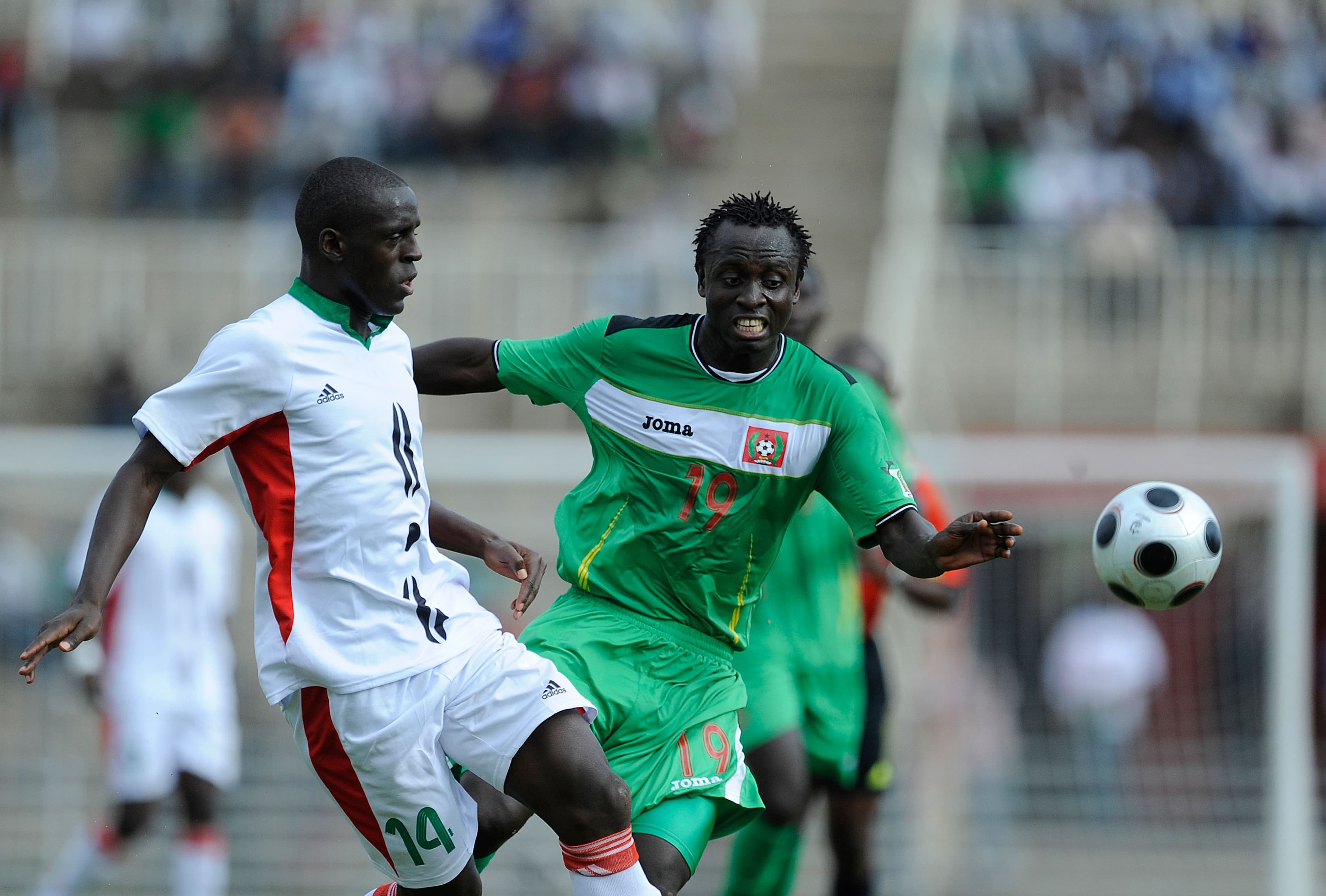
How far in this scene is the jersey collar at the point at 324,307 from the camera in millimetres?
4547

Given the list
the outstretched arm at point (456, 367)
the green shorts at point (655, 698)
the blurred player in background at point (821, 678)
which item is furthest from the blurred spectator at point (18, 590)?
the green shorts at point (655, 698)

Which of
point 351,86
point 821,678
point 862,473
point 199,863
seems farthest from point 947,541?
point 351,86

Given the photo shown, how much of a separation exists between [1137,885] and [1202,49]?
10030mm

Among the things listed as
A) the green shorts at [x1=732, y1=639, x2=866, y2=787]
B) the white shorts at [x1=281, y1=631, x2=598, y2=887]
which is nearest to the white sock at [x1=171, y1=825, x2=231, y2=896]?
the green shorts at [x1=732, y1=639, x2=866, y2=787]

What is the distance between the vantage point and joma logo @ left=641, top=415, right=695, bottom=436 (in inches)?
195

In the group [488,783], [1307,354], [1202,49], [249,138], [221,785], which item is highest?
[1202,49]

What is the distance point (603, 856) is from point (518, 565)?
2.80 ft

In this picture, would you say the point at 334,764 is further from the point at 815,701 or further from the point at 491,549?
the point at 815,701

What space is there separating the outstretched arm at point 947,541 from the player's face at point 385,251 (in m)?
1.47

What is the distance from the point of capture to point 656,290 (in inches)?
593

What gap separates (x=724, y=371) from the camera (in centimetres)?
498

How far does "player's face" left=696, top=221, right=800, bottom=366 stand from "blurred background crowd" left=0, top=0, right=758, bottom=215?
1305 centimetres

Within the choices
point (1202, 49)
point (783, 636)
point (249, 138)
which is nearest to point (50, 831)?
point (783, 636)

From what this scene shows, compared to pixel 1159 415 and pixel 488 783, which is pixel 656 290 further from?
pixel 488 783
